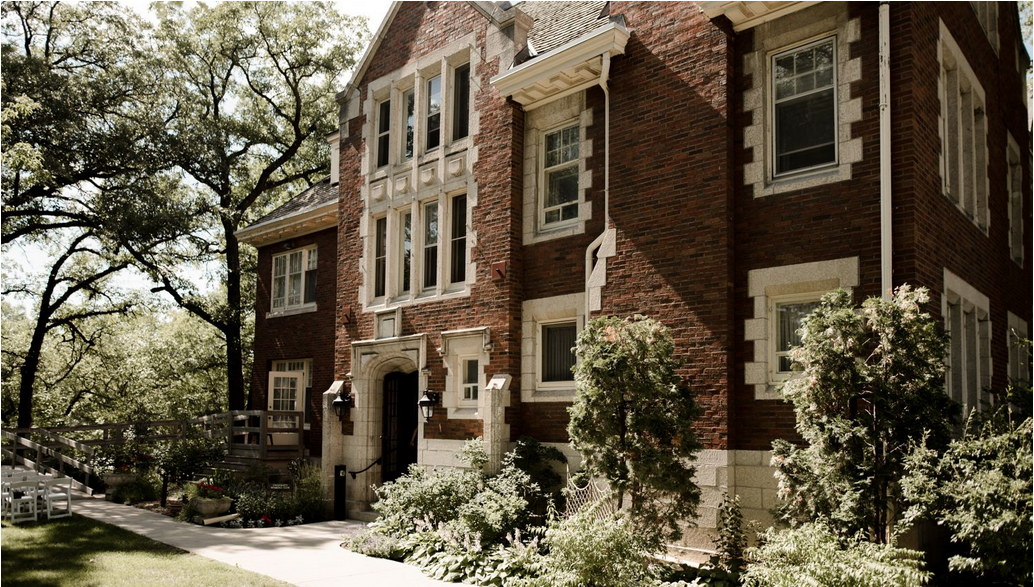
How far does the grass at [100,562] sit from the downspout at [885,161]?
8.05 metres

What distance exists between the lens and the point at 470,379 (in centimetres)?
1437

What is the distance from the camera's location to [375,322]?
16016 mm

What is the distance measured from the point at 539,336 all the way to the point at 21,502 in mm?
9996

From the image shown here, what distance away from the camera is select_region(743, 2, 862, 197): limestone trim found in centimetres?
1019

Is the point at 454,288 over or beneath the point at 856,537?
over

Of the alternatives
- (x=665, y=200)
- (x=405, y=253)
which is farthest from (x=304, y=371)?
(x=665, y=200)

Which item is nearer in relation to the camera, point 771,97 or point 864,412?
point 864,412

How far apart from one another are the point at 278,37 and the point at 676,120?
19466mm

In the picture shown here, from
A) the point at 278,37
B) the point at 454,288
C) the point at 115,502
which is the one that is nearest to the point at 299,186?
the point at 278,37

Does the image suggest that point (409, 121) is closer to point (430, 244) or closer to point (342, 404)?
point (430, 244)

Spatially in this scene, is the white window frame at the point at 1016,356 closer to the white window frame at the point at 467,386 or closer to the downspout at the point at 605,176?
the downspout at the point at 605,176

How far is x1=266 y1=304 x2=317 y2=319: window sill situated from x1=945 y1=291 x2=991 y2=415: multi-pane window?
14496 millimetres

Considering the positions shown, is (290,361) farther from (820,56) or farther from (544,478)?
(820,56)

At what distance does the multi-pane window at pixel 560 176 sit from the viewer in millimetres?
13461
